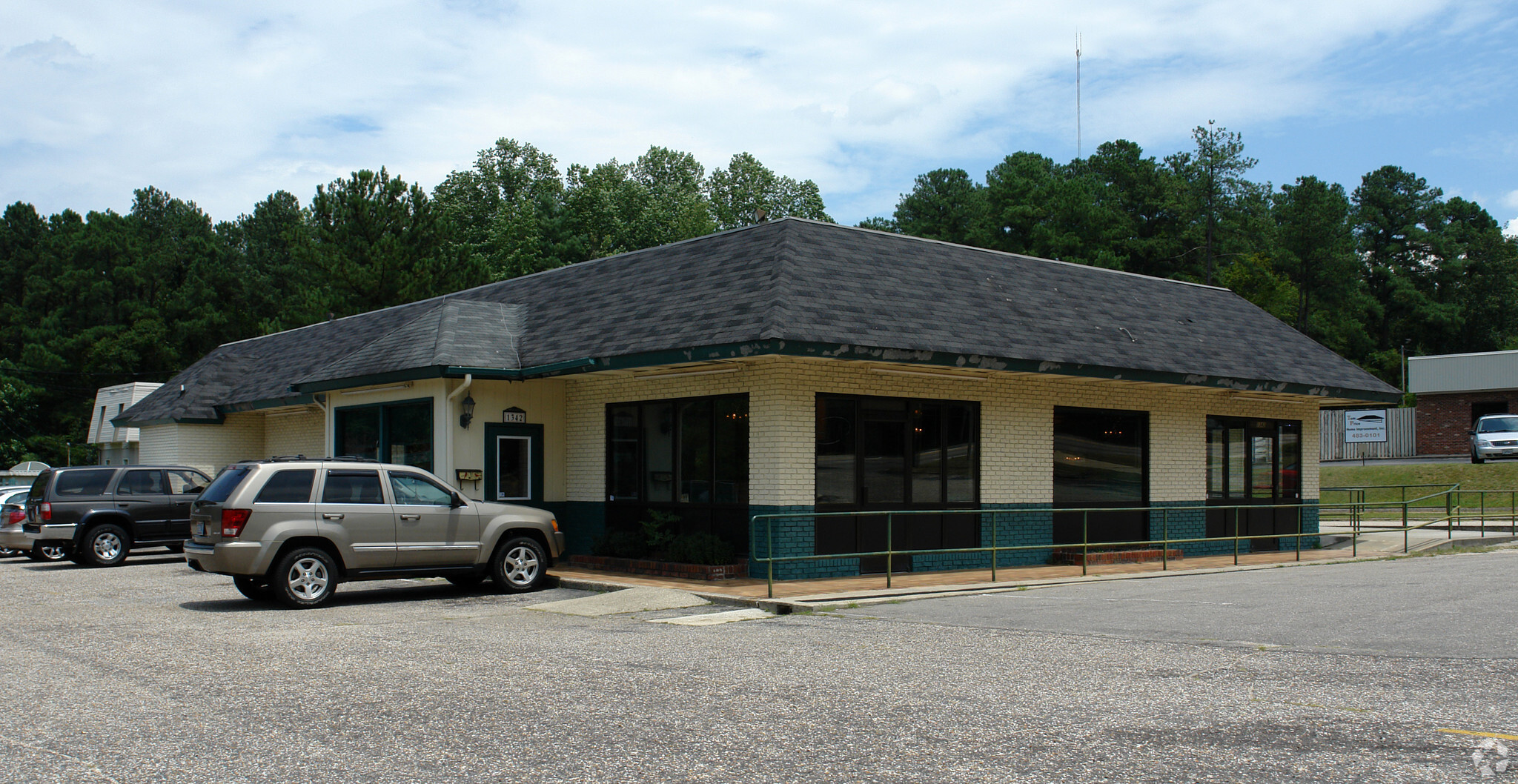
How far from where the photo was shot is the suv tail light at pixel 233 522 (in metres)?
13.0

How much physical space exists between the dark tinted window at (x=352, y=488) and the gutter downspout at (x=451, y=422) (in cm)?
368

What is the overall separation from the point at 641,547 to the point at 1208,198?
54.7 meters

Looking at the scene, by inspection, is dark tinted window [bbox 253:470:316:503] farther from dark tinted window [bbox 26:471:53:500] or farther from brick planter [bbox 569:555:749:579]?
dark tinted window [bbox 26:471:53:500]

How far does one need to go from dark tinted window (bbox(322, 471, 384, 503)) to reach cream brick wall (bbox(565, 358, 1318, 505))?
4.79 metres

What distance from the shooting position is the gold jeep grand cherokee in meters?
13.1

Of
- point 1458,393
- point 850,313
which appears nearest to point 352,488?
point 850,313

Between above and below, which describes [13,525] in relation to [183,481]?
below

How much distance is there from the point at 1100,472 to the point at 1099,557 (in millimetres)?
1563

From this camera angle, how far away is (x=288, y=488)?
44.0 ft

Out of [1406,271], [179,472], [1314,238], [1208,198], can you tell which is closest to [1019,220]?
[1208,198]

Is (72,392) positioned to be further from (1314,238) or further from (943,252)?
(1314,238)

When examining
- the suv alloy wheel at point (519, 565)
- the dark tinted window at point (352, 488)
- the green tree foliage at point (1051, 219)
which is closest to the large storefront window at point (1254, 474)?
the suv alloy wheel at point (519, 565)

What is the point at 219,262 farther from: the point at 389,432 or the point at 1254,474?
the point at 1254,474

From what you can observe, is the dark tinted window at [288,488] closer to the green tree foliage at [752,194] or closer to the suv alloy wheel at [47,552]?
the suv alloy wheel at [47,552]
